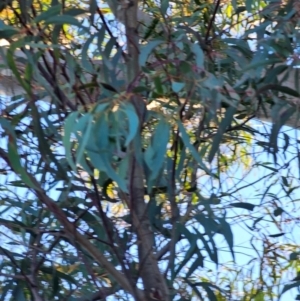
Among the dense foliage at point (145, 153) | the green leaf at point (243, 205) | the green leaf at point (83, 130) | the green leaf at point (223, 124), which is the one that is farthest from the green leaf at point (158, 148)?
the green leaf at point (243, 205)

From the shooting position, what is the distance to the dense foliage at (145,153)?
1175 millimetres

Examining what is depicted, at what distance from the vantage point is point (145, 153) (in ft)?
3.72

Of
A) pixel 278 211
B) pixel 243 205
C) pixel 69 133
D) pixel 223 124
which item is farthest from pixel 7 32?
pixel 278 211

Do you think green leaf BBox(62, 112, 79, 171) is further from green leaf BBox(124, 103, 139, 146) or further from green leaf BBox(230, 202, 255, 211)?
green leaf BBox(230, 202, 255, 211)

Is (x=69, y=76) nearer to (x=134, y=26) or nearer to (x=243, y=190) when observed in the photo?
(x=134, y=26)

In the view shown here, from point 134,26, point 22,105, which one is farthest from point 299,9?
point 22,105

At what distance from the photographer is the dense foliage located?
1.17 metres

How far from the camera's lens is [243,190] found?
175cm

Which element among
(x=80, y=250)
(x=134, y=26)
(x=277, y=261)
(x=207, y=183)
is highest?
(x=134, y=26)

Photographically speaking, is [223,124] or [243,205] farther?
[243,205]

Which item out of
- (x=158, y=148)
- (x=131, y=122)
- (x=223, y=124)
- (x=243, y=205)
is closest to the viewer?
(x=131, y=122)

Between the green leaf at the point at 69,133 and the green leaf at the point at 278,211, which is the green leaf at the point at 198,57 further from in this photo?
the green leaf at the point at 278,211

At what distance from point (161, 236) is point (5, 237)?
0.32 metres

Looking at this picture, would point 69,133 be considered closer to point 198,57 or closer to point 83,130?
point 83,130
